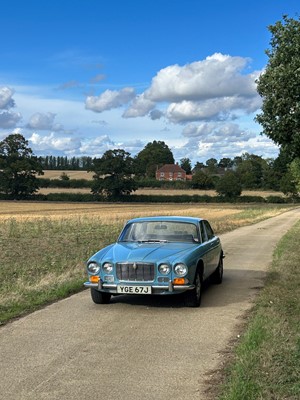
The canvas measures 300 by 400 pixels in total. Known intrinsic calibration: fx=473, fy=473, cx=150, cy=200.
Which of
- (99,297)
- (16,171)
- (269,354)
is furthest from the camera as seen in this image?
(16,171)

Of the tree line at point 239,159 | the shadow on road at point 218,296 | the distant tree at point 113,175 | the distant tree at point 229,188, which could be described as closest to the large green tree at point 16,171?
the tree line at point 239,159

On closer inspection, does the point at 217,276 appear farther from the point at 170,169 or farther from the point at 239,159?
the point at 239,159

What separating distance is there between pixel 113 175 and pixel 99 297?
96380 mm

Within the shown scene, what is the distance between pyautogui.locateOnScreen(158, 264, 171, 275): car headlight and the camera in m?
7.18

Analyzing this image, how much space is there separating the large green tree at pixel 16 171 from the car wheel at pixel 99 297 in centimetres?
9491

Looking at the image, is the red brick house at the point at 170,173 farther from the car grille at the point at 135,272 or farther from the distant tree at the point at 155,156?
the car grille at the point at 135,272

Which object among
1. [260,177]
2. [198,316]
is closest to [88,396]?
[198,316]

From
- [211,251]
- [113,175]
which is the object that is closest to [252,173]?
[113,175]

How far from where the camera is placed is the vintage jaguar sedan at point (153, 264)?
7188 mm

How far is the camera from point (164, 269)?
7.19m

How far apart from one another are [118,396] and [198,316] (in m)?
3.10

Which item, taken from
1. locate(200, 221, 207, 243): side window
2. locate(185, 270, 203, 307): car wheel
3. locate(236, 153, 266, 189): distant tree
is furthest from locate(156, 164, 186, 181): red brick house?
locate(185, 270, 203, 307): car wheel

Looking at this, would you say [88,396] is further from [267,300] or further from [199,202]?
[199,202]

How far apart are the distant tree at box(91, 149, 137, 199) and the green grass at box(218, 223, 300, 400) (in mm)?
94081
